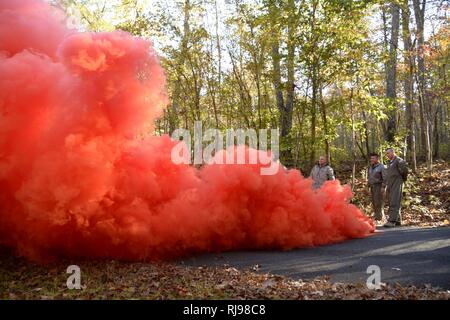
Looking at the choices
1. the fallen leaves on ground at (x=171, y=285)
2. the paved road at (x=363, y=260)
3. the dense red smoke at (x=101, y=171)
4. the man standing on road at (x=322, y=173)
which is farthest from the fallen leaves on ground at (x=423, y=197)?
the fallen leaves on ground at (x=171, y=285)

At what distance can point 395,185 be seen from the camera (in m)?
12.7

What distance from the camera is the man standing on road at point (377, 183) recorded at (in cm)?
1327

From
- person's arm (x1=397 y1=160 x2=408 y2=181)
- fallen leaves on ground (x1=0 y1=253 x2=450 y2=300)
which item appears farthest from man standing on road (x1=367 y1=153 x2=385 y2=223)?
fallen leaves on ground (x1=0 y1=253 x2=450 y2=300)

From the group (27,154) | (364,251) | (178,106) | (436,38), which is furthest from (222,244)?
(436,38)

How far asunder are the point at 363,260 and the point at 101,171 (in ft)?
17.4

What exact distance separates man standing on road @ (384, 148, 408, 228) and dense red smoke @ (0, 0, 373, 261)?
4343 mm

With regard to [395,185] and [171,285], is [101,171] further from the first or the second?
[395,185]

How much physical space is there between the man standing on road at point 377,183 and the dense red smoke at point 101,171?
4.84m

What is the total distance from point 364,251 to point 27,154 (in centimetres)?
712

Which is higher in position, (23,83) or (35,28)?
(35,28)

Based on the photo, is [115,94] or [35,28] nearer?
[115,94]

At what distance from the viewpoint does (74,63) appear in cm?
761

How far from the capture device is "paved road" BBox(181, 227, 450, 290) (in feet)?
21.8

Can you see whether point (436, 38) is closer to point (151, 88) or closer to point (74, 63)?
point (151, 88)
